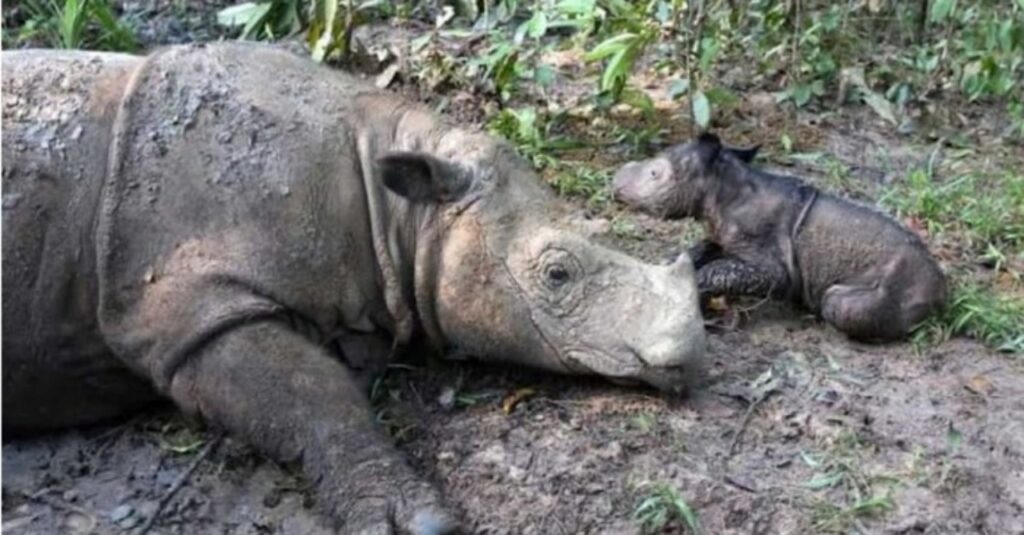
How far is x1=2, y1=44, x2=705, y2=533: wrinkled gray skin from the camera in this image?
4.86 meters

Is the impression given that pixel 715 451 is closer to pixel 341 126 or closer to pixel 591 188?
pixel 341 126

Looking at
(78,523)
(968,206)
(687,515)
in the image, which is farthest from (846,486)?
(968,206)

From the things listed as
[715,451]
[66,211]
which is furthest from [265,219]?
[715,451]

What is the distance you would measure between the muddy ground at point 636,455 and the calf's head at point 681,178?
90 cm

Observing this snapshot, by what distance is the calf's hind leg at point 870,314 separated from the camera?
5801 mm

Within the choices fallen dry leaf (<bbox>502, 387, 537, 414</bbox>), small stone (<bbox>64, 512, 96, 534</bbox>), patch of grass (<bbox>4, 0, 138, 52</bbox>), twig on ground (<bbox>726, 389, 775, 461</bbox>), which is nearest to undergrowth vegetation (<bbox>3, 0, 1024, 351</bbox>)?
patch of grass (<bbox>4, 0, 138, 52</bbox>)

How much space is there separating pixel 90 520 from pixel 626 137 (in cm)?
325

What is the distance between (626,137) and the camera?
7.29m

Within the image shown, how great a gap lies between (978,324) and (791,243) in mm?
694

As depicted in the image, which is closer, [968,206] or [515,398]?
[515,398]

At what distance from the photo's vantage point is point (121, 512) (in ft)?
15.7

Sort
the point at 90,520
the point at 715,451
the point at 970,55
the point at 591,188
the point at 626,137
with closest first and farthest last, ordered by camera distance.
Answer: the point at 90,520 → the point at 715,451 → the point at 591,188 → the point at 626,137 → the point at 970,55

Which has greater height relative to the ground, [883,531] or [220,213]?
[220,213]

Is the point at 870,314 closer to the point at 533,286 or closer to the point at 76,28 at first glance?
the point at 533,286
